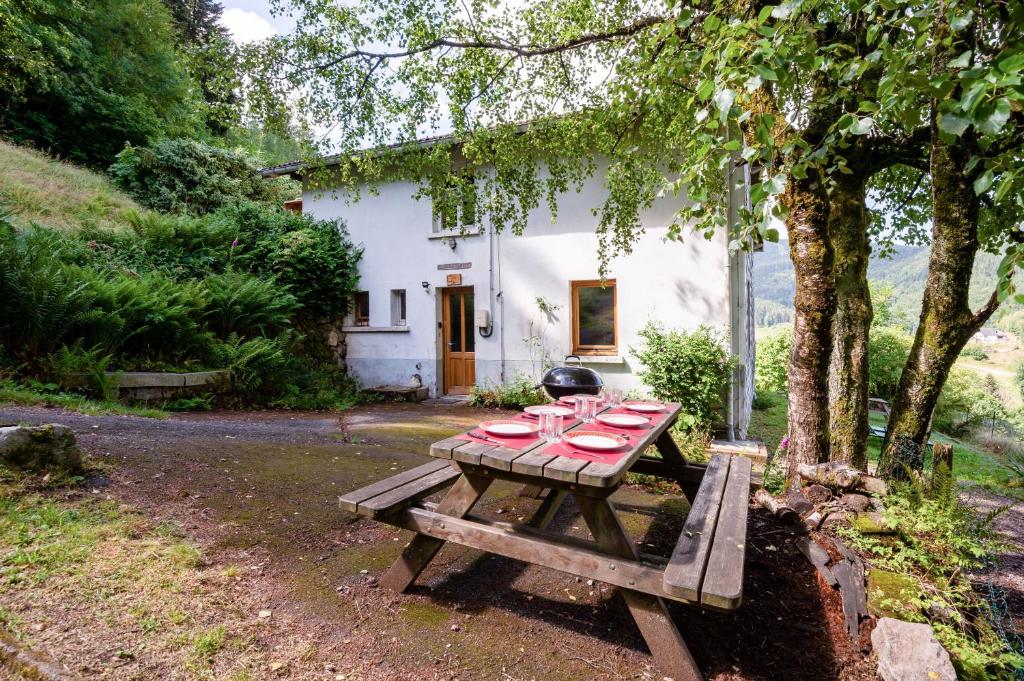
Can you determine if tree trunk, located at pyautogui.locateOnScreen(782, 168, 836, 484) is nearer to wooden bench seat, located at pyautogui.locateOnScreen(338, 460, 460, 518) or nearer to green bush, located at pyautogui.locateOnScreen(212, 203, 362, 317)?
wooden bench seat, located at pyautogui.locateOnScreen(338, 460, 460, 518)

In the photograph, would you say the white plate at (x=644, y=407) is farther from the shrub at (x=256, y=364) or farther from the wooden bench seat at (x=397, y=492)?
the shrub at (x=256, y=364)

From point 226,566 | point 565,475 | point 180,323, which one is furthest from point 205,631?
point 180,323

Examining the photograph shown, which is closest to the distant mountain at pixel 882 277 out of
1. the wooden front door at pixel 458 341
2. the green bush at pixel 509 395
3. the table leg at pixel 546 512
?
the table leg at pixel 546 512

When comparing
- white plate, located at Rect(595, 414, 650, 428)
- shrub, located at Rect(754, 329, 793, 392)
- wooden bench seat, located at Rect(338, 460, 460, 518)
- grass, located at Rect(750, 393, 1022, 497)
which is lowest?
grass, located at Rect(750, 393, 1022, 497)

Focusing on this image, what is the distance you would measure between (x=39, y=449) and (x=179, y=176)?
15.3 metres

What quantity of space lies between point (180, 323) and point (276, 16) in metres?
4.85

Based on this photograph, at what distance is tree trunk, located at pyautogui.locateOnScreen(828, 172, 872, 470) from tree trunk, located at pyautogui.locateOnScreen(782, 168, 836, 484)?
560mm

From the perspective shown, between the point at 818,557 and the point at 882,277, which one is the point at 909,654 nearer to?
the point at 818,557

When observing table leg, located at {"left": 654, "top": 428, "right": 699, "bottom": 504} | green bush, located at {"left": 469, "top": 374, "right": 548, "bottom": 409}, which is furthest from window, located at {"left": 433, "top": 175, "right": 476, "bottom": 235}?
table leg, located at {"left": 654, "top": 428, "right": 699, "bottom": 504}

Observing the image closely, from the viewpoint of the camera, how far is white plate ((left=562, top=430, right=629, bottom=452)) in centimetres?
252

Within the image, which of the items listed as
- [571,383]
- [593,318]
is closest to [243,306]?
[593,318]

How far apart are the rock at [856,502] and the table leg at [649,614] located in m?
1.96

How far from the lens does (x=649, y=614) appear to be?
2158 mm

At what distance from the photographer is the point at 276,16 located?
20.4 ft
